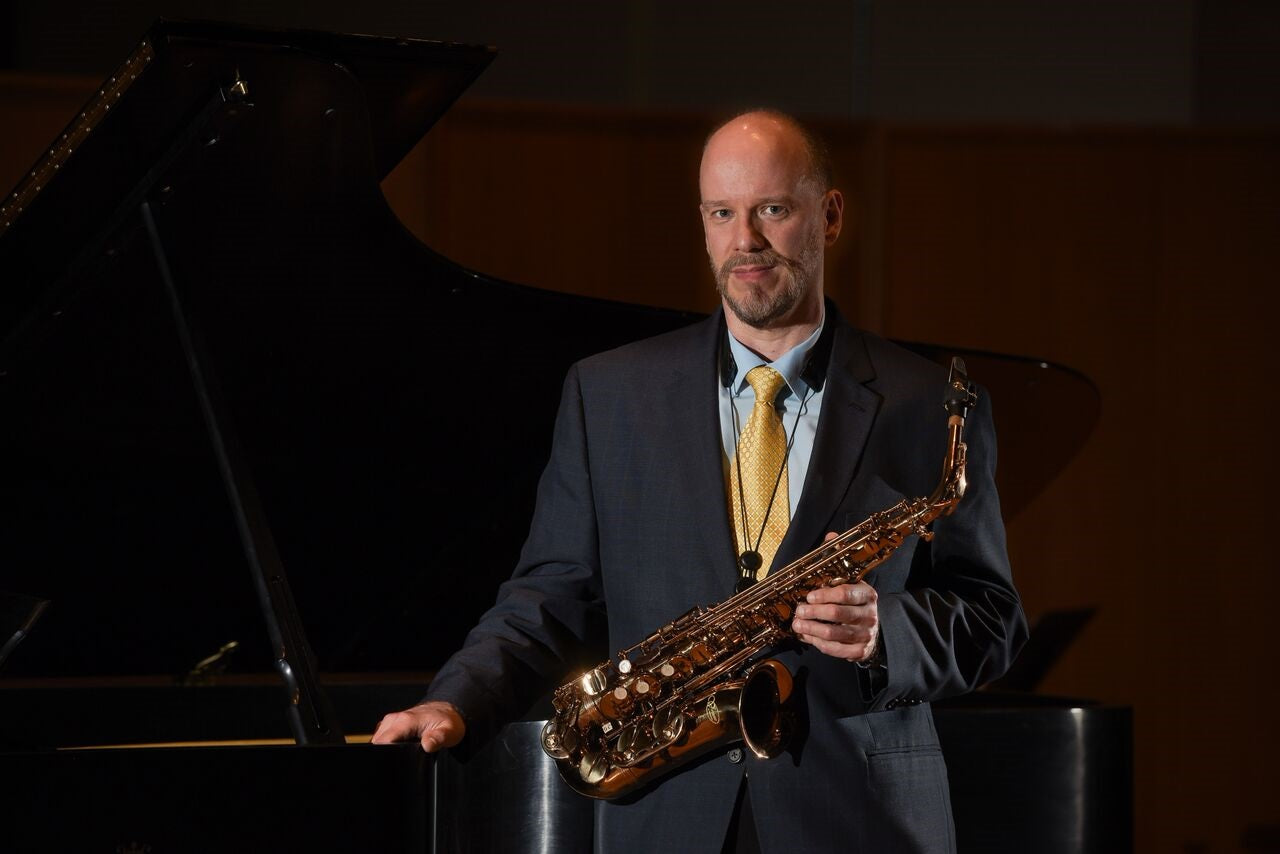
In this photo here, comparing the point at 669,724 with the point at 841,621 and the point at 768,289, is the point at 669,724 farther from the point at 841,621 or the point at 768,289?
the point at 768,289

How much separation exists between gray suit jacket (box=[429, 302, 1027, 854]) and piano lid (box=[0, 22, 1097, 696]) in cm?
62

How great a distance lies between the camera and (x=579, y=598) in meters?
2.05

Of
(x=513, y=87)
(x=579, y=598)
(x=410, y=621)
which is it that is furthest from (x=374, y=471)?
(x=513, y=87)

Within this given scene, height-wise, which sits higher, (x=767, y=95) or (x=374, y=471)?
(x=767, y=95)

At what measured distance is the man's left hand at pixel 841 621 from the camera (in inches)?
68.9

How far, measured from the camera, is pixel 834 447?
195cm

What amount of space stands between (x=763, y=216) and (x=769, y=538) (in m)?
0.44

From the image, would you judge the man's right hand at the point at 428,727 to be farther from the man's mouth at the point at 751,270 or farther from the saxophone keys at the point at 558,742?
the man's mouth at the point at 751,270

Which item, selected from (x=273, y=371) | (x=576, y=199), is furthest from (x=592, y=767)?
(x=576, y=199)

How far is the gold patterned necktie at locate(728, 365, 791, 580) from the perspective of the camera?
1.97 meters

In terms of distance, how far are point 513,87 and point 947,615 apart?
167 inches

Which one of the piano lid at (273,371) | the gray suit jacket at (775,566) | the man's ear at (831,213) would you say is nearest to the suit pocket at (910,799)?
the gray suit jacket at (775,566)

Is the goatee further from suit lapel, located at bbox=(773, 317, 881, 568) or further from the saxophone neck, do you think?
the saxophone neck

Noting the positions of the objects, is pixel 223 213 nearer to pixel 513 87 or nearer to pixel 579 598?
pixel 579 598
